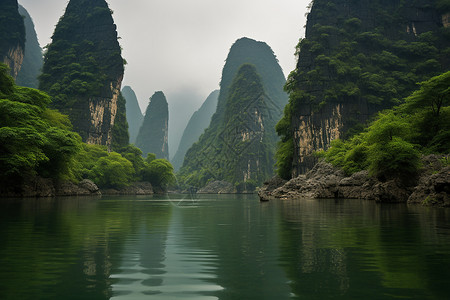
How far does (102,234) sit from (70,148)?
2807cm

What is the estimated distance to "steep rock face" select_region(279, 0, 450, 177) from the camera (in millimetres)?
51906

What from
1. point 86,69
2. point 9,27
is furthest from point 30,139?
point 9,27

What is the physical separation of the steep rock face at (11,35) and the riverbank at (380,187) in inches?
3058

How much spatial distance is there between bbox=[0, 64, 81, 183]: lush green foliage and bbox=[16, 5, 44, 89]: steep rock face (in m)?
86.2

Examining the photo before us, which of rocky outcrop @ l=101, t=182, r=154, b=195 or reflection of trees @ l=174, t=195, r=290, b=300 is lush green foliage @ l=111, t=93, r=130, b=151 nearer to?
rocky outcrop @ l=101, t=182, r=154, b=195

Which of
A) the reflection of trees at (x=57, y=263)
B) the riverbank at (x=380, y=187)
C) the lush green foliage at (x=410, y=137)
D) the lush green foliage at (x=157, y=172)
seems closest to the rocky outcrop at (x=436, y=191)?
the riverbank at (x=380, y=187)

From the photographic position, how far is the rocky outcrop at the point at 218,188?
Answer: 104037 mm

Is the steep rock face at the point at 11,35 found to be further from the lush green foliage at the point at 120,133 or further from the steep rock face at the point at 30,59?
the lush green foliage at the point at 120,133

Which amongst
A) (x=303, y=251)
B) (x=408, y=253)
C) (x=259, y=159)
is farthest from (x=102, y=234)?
(x=259, y=159)

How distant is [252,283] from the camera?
3.76 meters

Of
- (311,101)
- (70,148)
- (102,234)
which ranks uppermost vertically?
(311,101)

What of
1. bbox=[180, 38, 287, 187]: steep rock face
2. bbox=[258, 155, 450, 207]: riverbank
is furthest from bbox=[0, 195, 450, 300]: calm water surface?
bbox=[180, 38, 287, 187]: steep rock face

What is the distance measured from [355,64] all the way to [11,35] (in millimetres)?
80337

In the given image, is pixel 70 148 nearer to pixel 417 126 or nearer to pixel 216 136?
pixel 417 126
